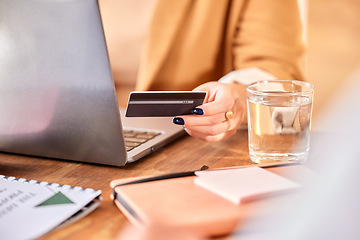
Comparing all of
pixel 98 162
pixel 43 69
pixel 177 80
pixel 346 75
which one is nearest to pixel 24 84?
pixel 43 69

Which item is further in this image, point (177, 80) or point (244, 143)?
point (177, 80)

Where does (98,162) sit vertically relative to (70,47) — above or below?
below

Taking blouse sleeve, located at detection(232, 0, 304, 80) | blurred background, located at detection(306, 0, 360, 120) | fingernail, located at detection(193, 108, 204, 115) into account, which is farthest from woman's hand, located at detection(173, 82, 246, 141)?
blurred background, located at detection(306, 0, 360, 120)

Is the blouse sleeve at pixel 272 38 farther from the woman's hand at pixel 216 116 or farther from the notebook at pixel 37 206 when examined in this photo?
the notebook at pixel 37 206

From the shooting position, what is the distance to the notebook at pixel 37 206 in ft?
1.32

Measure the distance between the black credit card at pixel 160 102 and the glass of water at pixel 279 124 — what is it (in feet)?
0.29

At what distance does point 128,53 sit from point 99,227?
808 millimetres

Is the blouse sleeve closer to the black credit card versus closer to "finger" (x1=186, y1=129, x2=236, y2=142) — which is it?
"finger" (x1=186, y1=129, x2=236, y2=142)

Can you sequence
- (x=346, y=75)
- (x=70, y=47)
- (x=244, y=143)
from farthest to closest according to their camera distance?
(x=346, y=75) < (x=244, y=143) < (x=70, y=47)

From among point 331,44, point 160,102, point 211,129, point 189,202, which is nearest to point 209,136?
point 211,129

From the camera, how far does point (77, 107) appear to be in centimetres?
58

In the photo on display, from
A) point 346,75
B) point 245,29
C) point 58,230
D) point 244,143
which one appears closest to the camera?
point 58,230

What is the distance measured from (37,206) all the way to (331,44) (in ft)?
6.90

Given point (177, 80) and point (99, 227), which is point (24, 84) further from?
point (177, 80)
